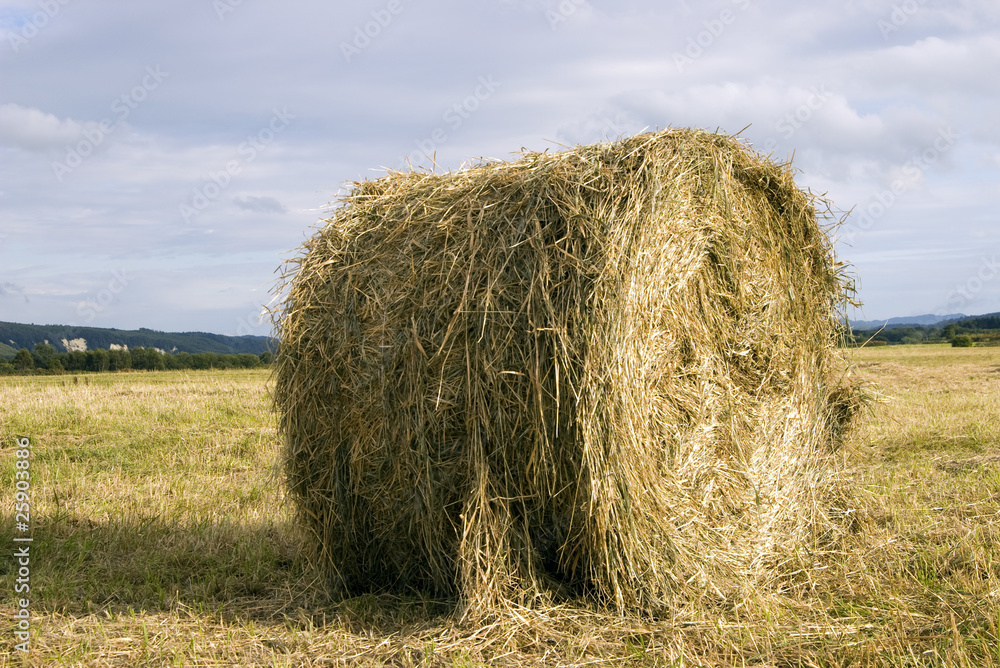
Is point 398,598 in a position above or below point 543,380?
below

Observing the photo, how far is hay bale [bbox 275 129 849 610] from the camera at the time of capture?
13.3ft

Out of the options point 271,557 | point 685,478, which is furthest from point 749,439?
point 271,557

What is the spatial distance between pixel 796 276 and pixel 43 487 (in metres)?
6.97

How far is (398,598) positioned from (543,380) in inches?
72.7

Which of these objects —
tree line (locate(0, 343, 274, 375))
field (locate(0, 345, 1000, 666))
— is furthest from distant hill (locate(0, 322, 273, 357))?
field (locate(0, 345, 1000, 666))

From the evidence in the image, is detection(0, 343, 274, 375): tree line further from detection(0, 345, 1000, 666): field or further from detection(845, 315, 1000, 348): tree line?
detection(845, 315, 1000, 348): tree line

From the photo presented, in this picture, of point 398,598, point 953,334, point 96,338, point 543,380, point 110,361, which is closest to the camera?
point 543,380

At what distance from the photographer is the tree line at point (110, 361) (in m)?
37.2

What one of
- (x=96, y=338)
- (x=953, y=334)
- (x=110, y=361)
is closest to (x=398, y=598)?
(x=110, y=361)

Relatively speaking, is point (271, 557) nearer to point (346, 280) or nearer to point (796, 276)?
point (346, 280)

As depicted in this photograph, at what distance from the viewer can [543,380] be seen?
398cm

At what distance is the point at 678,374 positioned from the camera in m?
4.68

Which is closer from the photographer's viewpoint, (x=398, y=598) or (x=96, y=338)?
(x=398, y=598)

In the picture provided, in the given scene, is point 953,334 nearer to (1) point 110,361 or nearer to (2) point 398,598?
(1) point 110,361
